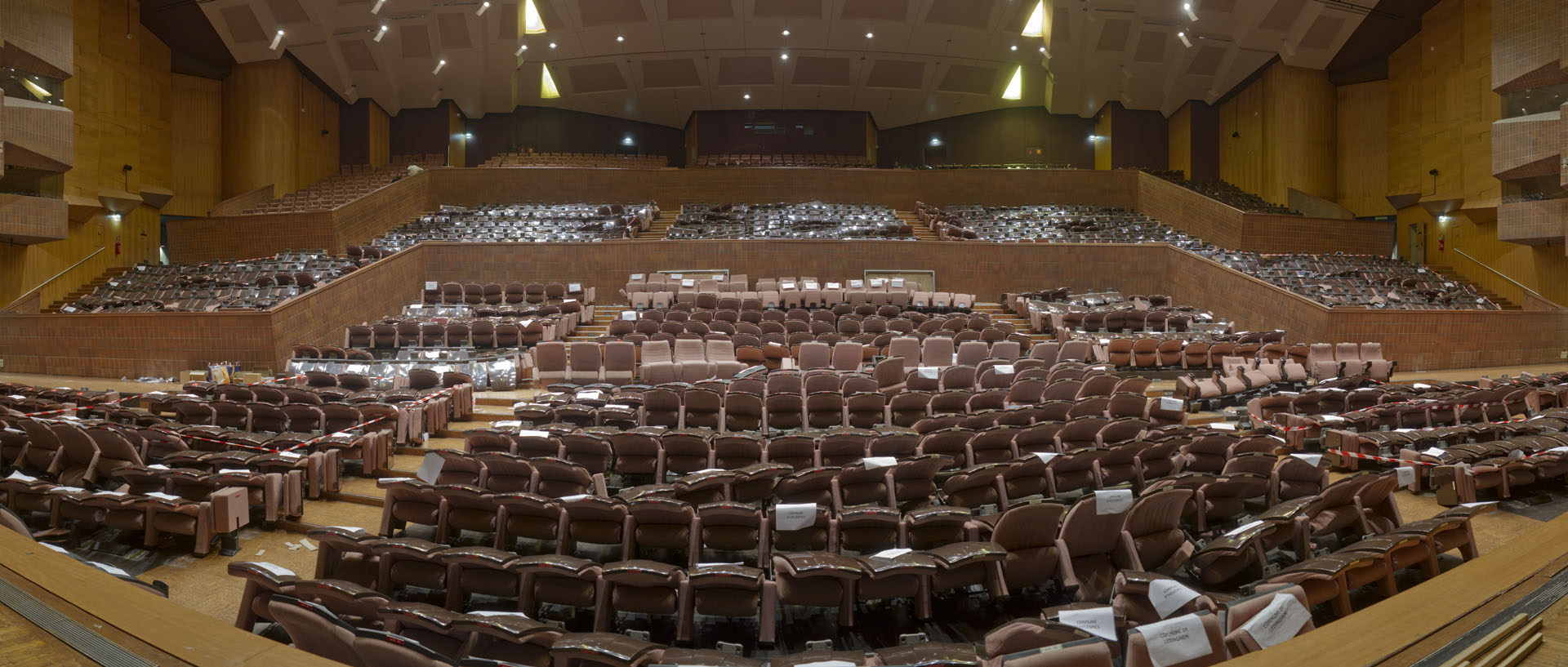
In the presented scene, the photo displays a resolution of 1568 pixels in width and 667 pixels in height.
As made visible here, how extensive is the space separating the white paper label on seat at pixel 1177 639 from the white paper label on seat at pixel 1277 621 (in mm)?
181

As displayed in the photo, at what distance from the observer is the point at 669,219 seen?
20984mm

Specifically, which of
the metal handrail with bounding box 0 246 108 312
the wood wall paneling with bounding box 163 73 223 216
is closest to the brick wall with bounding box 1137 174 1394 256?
the metal handrail with bounding box 0 246 108 312

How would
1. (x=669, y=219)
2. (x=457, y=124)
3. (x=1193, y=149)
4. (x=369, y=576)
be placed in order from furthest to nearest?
(x=457, y=124) → (x=1193, y=149) → (x=669, y=219) → (x=369, y=576)

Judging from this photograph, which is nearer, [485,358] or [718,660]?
[718,660]

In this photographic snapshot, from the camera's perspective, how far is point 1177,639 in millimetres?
2494

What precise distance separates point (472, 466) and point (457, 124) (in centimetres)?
2458

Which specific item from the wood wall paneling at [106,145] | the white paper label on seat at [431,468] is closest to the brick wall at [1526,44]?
the white paper label on seat at [431,468]

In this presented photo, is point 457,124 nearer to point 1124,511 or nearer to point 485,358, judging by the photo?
point 485,358

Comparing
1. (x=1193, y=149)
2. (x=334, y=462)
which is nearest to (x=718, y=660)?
(x=334, y=462)

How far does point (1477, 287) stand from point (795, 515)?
19.6 m

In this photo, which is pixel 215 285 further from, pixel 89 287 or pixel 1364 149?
pixel 1364 149

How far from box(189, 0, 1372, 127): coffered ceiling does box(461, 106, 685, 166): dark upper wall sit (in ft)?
2.23

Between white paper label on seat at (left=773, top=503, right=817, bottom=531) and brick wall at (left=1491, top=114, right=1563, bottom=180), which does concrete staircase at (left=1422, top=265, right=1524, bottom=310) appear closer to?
brick wall at (left=1491, top=114, right=1563, bottom=180)

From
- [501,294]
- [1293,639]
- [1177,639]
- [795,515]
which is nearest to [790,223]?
[501,294]
